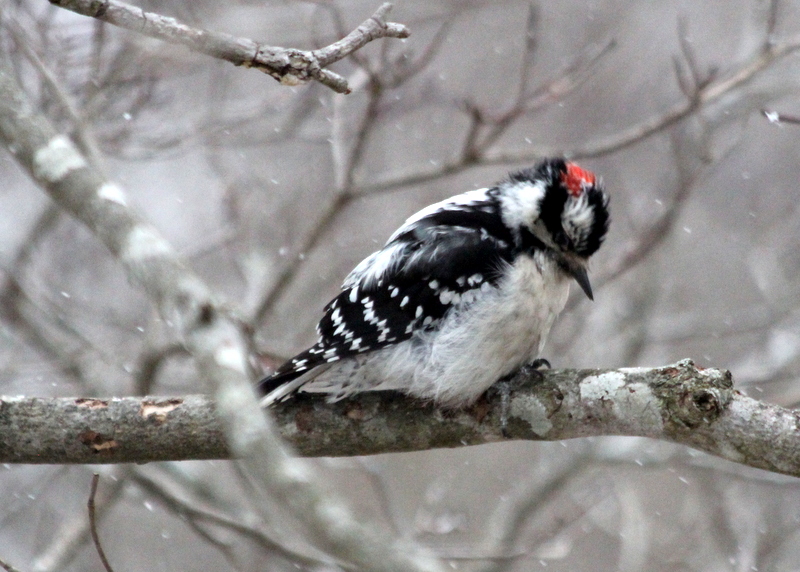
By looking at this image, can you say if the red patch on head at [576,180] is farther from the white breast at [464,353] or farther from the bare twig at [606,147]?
the bare twig at [606,147]

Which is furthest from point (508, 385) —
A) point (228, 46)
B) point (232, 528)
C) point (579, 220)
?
point (228, 46)

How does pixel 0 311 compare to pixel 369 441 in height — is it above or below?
above

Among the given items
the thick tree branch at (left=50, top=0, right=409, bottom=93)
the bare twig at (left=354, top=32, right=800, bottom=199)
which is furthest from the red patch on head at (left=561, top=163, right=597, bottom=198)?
→ the thick tree branch at (left=50, top=0, right=409, bottom=93)

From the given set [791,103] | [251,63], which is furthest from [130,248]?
[791,103]

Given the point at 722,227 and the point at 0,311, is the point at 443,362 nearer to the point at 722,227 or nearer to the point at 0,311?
the point at 0,311

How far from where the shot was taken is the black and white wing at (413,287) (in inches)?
132

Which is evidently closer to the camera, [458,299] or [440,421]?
[440,421]

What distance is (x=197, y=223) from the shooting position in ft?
27.5

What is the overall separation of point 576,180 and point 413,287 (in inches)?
34.0

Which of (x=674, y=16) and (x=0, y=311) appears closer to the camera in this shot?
(x=0, y=311)

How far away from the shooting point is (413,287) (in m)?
3.42

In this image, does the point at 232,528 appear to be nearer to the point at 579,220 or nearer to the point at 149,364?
the point at 149,364

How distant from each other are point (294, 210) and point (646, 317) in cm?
261

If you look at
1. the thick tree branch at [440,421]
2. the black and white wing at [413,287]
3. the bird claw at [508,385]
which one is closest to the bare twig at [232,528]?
the thick tree branch at [440,421]
